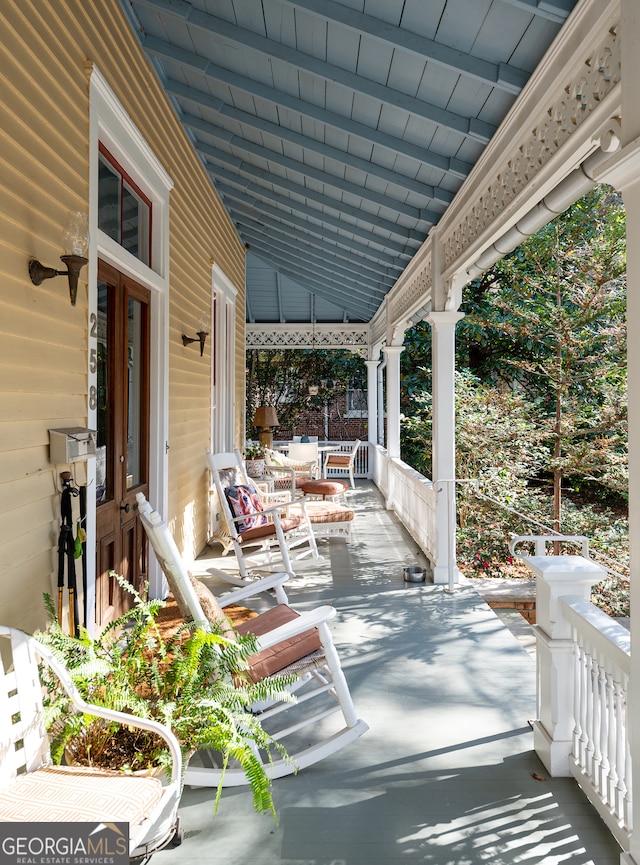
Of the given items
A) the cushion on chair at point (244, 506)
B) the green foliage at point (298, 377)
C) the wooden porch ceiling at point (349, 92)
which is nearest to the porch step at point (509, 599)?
the cushion on chair at point (244, 506)

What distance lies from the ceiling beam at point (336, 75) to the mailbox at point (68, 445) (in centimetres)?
230

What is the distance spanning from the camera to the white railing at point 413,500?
19.1 feet

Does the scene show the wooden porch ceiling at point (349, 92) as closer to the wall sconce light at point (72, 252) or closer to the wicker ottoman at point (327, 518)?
the wall sconce light at point (72, 252)

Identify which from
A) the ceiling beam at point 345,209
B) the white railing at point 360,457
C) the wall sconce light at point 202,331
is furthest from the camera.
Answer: the white railing at point 360,457

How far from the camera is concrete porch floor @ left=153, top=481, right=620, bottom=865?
2100 mm

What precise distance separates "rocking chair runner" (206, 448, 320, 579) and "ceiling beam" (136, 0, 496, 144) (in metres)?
2.95

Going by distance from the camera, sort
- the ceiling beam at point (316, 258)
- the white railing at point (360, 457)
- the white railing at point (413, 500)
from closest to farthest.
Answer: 1. the white railing at point (413, 500)
2. the ceiling beam at point (316, 258)
3. the white railing at point (360, 457)

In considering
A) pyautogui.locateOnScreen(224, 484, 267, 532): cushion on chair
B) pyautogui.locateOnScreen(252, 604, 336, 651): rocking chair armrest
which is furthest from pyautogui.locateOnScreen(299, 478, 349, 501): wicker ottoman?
pyautogui.locateOnScreen(252, 604, 336, 651): rocking chair armrest

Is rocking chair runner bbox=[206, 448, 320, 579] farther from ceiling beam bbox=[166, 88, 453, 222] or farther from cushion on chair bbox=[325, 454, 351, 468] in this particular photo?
cushion on chair bbox=[325, 454, 351, 468]

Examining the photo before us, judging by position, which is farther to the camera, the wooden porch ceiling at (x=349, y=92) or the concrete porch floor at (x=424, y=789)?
the wooden porch ceiling at (x=349, y=92)

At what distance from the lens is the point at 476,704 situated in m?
3.16

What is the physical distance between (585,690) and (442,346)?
3.63 meters

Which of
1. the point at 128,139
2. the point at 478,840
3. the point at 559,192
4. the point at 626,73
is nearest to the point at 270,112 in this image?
the point at 128,139

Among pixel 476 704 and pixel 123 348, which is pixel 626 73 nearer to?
pixel 476 704
